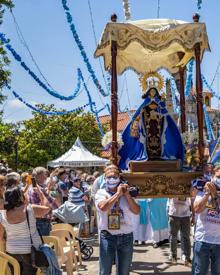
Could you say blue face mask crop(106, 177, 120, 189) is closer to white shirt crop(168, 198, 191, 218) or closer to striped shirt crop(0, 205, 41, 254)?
striped shirt crop(0, 205, 41, 254)

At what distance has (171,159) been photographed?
8.71 m

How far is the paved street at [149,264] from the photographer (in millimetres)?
8695

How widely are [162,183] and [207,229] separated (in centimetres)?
248

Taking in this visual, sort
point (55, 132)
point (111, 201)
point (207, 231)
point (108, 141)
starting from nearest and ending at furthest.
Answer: point (207, 231), point (111, 201), point (108, 141), point (55, 132)

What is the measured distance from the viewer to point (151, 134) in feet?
Result: 29.2

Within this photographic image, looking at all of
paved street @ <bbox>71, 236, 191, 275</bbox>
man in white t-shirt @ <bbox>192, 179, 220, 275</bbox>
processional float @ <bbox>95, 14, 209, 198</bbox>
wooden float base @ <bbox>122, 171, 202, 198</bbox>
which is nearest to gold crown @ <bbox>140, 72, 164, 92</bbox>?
processional float @ <bbox>95, 14, 209, 198</bbox>

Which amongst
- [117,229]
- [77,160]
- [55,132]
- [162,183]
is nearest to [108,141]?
[162,183]

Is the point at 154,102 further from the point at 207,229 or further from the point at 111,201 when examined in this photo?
the point at 207,229

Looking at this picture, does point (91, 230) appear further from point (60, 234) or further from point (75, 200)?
point (60, 234)

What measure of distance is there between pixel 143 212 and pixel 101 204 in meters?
5.88

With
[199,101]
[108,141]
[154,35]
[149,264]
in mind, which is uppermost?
[154,35]

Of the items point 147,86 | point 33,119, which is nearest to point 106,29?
point 147,86

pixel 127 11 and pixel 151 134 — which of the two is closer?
pixel 151 134

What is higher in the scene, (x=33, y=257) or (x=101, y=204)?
(x=101, y=204)
